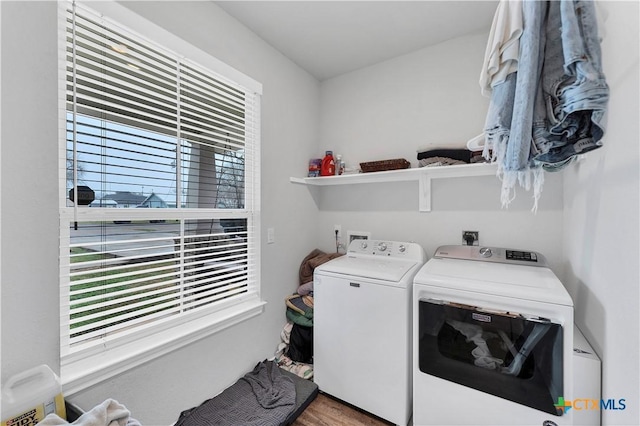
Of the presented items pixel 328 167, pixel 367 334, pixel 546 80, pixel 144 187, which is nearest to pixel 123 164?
pixel 144 187

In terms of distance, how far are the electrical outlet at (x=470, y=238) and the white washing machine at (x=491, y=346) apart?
1.13 ft

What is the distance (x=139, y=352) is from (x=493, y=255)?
84.1 inches

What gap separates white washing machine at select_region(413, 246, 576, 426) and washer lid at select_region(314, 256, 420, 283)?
170mm

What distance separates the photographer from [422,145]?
2.07 m

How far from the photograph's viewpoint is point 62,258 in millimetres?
1076

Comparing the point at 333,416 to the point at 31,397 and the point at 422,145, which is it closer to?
the point at 31,397

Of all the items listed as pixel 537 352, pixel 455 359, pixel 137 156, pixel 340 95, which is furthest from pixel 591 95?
pixel 340 95

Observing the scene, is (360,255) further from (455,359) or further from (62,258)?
(62,258)

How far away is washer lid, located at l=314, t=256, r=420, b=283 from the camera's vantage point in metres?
1.58

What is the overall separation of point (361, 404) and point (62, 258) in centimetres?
178

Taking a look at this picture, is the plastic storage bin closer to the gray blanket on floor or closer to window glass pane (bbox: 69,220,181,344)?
window glass pane (bbox: 69,220,181,344)

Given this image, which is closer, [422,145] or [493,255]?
[493,255]

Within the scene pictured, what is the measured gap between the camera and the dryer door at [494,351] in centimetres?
A: 115

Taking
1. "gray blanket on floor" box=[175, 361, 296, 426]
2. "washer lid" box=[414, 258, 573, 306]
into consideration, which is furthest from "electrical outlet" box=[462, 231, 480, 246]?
Answer: "gray blanket on floor" box=[175, 361, 296, 426]
